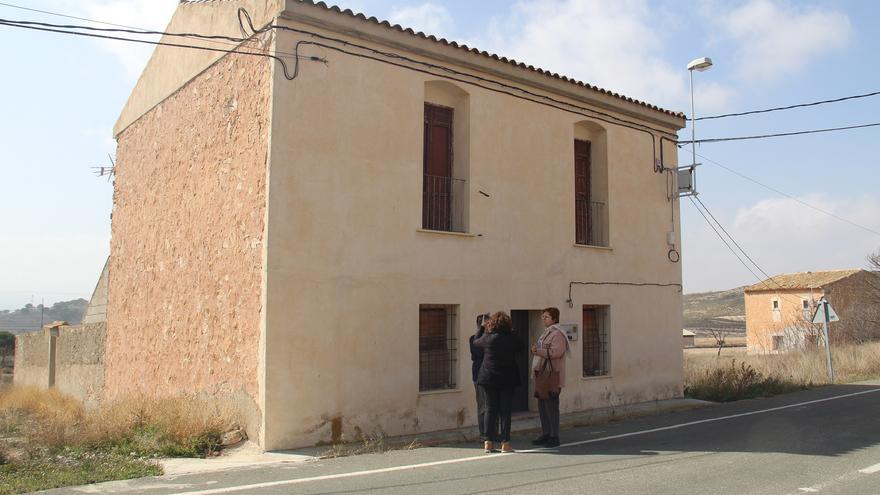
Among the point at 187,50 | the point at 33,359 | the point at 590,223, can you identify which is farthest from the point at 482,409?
the point at 33,359

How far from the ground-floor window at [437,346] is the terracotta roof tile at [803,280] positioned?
33365 millimetres

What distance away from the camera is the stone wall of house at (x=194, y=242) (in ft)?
31.5

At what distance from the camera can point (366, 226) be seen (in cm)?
997

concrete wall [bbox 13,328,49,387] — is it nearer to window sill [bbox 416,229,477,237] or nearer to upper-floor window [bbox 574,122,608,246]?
window sill [bbox 416,229,477,237]

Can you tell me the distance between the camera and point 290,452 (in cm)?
878

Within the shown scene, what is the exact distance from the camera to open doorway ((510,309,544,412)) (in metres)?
12.2

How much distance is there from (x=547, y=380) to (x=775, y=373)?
12.6 metres

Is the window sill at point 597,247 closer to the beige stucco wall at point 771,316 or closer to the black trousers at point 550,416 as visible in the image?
the black trousers at point 550,416

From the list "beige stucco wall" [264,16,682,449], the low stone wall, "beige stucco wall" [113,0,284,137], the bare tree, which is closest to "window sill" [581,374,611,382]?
"beige stucco wall" [264,16,682,449]

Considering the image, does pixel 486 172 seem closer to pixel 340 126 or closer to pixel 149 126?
pixel 340 126

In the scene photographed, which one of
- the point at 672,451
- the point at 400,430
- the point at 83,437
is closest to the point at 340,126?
the point at 400,430

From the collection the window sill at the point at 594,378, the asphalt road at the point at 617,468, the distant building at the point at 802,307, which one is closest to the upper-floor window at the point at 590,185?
the window sill at the point at 594,378

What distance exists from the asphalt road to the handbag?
71cm

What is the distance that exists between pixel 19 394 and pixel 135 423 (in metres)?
7.05
